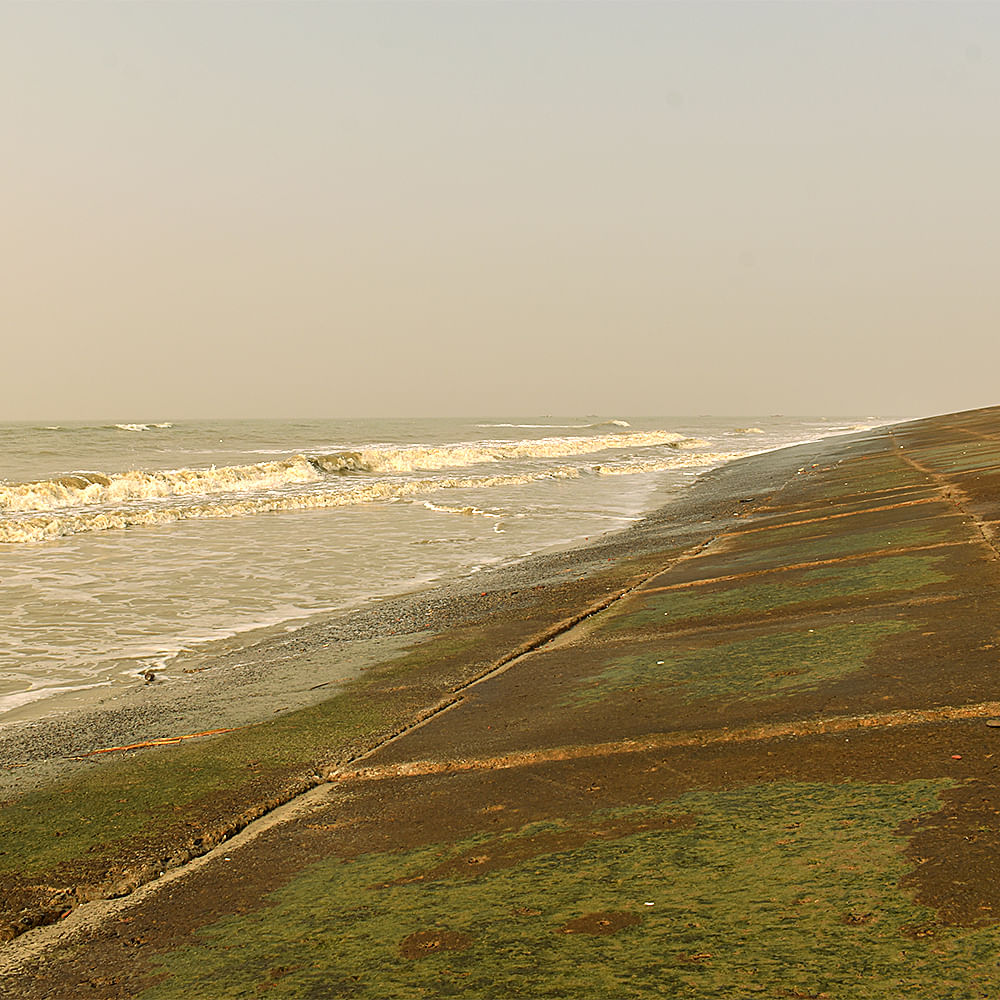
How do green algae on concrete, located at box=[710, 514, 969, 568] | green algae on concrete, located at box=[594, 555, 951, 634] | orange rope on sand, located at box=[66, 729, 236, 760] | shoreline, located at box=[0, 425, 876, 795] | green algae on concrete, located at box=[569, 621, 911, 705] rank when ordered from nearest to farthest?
green algae on concrete, located at box=[569, 621, 911, 705]
orange rope on sand, located at box=[66, 729, 236, 760]
shoreline, located at box=[0, 425, 876, 795]
green algae on concrete, located at box=[594, 555, 951, 634]
green algae on concrete, located at box=[710, 514, 969, 568]

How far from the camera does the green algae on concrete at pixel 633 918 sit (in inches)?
75.7

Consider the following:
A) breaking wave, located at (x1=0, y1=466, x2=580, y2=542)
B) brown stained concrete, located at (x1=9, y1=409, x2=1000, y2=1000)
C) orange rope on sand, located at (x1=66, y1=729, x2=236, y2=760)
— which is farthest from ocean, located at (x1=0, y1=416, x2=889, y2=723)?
brown stained concrete, located at (x1=9, y1=409, x2=1000, y2=1000)

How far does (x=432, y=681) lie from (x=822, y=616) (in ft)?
7.48

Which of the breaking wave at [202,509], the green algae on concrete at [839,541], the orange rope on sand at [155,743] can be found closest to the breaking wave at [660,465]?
the breaking wave at [202,509]

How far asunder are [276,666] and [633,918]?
4683 mm

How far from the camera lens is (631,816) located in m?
2.88

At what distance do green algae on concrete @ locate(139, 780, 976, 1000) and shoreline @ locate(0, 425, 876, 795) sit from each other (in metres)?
2.25

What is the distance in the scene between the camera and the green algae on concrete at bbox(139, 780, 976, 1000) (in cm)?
192

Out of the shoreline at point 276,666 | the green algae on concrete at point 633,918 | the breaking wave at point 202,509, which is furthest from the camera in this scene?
the breaking wave at point 202,509

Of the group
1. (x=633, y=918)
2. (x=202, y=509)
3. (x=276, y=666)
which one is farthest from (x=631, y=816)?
(x=202, y=509)

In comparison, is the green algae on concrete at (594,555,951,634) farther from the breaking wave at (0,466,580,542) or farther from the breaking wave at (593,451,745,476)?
the breaking wave at (593,451,745,476)

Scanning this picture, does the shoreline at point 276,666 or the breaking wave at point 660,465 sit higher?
the breaking wave at point 660,465

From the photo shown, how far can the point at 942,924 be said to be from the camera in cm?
199

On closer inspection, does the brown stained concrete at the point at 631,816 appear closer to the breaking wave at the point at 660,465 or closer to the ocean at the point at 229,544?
the ocean at the point at 229,544
